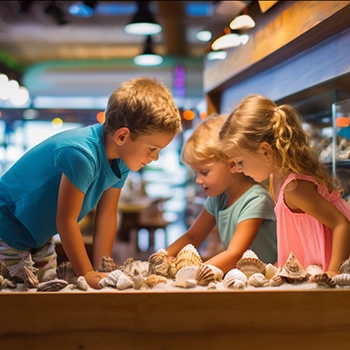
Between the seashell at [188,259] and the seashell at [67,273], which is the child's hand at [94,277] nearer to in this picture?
the seashell at [67,273]

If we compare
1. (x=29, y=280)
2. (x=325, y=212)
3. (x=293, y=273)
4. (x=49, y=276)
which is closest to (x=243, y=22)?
(x=325, y=212)

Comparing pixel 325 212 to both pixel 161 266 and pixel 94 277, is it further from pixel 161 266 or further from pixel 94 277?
pixel 94 277

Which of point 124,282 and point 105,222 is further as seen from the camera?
point 105,222

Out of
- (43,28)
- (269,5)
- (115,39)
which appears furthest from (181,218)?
(269,5)

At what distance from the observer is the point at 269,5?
8.64ft

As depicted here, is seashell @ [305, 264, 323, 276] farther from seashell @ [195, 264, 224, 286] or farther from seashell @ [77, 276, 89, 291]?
seashell @ [77, 276, 89, 291]

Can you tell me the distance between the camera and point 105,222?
2.13 metres

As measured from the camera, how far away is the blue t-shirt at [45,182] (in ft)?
5.80

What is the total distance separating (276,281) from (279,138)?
Answer: 1.86ft

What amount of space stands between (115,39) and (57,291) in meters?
8.51

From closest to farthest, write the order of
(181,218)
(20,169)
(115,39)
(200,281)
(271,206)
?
(200,281)
(20,169)
(271,206)
(115,39)
(181,218)

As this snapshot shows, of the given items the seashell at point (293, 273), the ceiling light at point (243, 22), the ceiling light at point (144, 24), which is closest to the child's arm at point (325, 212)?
the seashell at point (293, 273)

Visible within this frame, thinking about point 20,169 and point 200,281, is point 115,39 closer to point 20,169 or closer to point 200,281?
point 20,169

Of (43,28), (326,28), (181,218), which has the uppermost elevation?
(43,28)
